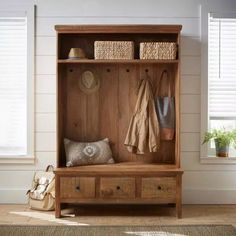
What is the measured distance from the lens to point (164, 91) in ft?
15.1

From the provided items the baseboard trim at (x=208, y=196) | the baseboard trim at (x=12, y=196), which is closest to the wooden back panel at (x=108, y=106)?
the baseboard trim at (x=208, y=196)

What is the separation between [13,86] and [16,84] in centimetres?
4

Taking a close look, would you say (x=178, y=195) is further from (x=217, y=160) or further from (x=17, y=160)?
(x=17, y=160)

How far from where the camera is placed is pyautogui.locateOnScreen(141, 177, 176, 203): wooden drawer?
13.6ft

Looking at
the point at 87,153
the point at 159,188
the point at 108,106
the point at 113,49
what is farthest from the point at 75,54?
the point at 159,188

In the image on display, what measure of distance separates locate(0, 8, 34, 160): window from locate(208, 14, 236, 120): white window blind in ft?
6.68

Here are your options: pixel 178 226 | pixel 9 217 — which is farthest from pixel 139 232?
pixel 9 217

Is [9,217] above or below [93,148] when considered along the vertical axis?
below

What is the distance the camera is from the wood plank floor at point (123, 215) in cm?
404

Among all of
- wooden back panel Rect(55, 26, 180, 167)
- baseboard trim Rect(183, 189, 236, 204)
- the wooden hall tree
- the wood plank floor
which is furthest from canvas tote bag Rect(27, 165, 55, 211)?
baseboard trim Rect(183, 189, 236, 204)

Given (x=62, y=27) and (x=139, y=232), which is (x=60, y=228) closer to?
(x=139, y=232)

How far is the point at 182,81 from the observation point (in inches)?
185

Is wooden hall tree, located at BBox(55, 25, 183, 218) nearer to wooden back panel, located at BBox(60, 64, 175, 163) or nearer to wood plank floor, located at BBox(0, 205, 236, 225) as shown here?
wooden back panel, located at BBox(60, 64, 175, 163)

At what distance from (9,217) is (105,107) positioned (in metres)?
1.53
